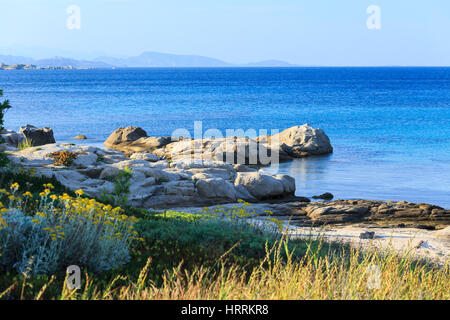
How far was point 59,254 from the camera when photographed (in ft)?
21.7

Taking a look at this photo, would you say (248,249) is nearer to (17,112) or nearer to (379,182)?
(379,182)

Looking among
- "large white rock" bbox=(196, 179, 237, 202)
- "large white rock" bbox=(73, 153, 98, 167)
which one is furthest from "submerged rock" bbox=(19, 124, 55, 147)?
"large white rock" bbox=(196, 179, 237, 202)

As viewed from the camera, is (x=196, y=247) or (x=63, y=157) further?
(x=63, y=157)

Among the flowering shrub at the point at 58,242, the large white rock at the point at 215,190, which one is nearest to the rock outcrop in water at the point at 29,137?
the large white rock at the point at 215,190

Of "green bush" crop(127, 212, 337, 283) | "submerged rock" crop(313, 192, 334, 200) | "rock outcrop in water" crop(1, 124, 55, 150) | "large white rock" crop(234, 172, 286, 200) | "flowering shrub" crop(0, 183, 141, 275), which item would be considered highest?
"flowering shrub" crop(0, 183, 141, 275)

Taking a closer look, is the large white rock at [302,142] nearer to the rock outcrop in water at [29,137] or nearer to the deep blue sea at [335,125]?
the deep blue sea at [335,125]

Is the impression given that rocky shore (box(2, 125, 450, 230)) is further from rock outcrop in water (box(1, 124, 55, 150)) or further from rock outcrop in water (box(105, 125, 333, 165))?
rock outcrop in water (box(1, 124, 55, 150))

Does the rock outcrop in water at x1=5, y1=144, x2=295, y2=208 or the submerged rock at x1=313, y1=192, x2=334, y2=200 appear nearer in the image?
the rock outcrop in water at x1=5, y1=144, x2=295, y2=208

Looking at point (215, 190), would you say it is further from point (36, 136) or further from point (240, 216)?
point (36, 136)

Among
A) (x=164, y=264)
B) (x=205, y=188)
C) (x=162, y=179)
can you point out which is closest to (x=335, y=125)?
(x=205, y=188)

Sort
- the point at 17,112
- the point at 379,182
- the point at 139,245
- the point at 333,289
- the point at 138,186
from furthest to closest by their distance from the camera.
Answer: the point at 17,112 → the point at 379,182 → the point at 138,186 → the point at 139,245 → the point at 333,289

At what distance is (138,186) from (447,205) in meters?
11.9

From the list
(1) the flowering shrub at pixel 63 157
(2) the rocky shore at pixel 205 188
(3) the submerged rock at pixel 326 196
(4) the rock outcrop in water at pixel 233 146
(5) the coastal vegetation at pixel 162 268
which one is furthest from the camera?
(4) the rock outcrop in water at pixel 233 146
